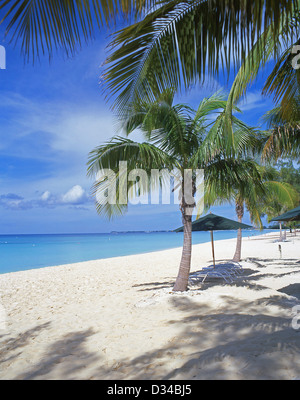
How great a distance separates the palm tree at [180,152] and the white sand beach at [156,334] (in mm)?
1587

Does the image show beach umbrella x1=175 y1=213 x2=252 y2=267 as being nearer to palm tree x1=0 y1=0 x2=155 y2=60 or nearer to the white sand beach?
the white sand beach

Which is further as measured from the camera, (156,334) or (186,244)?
(186,244)

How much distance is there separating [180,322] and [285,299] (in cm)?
255

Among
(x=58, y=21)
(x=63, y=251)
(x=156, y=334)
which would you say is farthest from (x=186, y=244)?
(x=63, y=251)

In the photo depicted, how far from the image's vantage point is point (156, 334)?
4.72m

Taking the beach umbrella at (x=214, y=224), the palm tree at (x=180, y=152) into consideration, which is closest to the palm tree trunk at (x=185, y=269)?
the palm tree at (x=180, y=152)

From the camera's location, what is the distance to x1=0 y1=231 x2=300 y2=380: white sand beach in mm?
3285

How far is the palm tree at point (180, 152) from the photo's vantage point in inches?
259

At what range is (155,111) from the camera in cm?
662

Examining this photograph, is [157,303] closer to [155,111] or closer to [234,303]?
[234,303]

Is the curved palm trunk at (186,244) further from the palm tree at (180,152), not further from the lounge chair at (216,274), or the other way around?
the lounge chair at (216,274)

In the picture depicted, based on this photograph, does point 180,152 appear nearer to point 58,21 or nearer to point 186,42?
point 186,42

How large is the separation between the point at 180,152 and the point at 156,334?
162 inches
